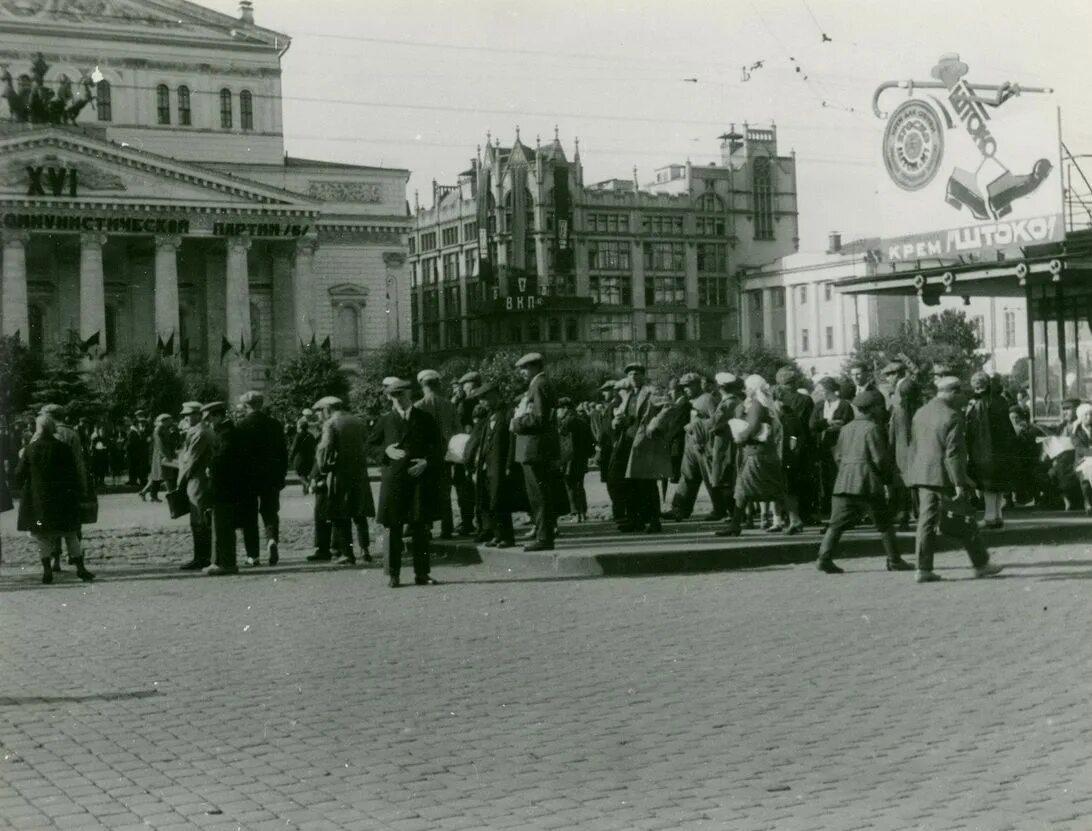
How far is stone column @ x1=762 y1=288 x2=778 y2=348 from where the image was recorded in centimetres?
11804

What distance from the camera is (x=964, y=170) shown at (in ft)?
106

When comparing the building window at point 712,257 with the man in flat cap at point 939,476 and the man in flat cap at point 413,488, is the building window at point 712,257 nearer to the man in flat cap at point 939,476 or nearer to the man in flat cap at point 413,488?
the man in flat cap at point 413,488

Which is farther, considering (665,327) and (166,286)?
(665,327)

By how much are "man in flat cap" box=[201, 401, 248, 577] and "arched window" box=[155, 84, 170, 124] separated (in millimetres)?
67724

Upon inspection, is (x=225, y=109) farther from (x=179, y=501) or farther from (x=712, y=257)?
(x=179, y=501)

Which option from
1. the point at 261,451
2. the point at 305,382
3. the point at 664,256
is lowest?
the point at 261,451

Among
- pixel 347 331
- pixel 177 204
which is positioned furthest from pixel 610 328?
pixel 177 204

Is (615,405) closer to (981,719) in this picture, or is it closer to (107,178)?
(981,719)

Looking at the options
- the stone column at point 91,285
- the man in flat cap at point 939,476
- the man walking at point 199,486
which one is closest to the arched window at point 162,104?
the stone column at point 91,285

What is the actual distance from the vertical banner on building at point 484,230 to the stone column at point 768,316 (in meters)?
21.7

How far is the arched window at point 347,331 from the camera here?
81062mm

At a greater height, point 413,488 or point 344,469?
point 344,469

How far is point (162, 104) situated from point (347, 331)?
14.7 meters

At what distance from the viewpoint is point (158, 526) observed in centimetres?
2366
